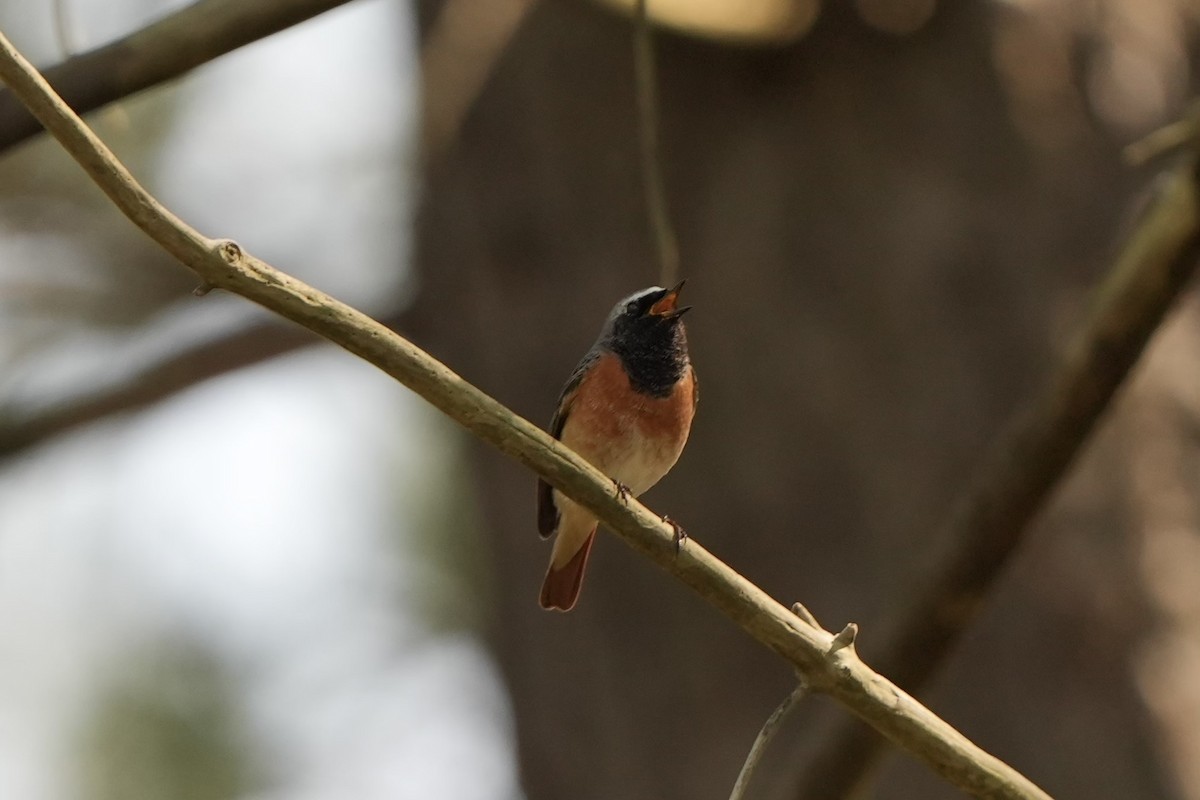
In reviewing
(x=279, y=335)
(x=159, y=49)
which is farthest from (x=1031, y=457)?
(x=279, y=335)

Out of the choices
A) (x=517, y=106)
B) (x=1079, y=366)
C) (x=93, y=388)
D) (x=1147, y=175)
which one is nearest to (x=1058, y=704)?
(x=1079, y=366)

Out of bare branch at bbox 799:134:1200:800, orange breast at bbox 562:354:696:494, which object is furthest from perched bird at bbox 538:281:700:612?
bare branch at bbox 799:134:1200:800

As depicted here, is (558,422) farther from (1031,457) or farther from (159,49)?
(159,49)

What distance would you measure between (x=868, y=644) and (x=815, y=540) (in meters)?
0.95

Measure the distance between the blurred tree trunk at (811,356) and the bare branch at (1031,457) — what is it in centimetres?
85

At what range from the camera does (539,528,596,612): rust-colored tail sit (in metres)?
3.85

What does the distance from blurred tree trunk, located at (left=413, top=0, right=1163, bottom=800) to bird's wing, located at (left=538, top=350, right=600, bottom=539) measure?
0.80 ft

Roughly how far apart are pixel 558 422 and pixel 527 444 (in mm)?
1992

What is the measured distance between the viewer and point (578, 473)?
1.99 metres

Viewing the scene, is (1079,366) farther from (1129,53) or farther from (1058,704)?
(1129,53)

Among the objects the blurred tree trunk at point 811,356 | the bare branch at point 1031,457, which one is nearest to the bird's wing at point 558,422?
the blurred tree trunk at point 811,356

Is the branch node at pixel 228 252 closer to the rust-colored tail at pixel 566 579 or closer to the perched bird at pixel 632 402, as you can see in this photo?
the perched bird at pixel 632 402

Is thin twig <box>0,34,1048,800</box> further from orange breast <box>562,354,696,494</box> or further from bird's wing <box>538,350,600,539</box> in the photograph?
bird's wing <box>538,350,600,539</box>

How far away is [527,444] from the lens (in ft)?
6.42
